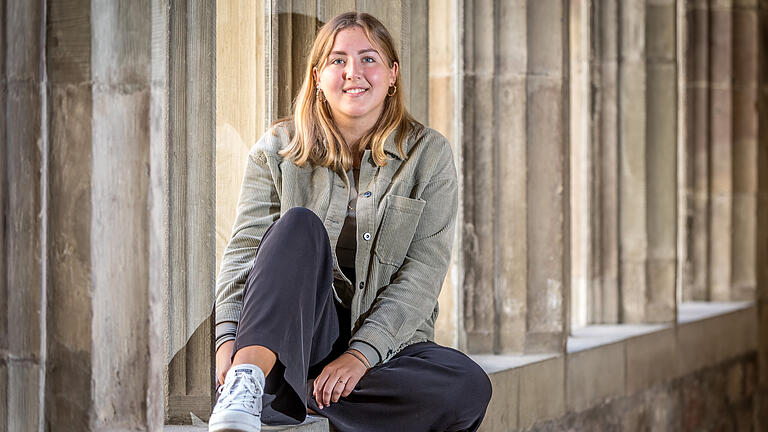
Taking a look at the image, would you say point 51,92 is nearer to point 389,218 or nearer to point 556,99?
point 389,218

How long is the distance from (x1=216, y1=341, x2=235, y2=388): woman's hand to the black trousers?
109 mm

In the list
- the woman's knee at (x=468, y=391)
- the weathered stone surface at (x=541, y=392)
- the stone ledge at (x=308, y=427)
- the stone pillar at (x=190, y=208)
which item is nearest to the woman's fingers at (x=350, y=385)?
the stone ledge at (x=308, y=427)

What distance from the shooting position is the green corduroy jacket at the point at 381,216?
2578mm

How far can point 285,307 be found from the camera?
2.23m

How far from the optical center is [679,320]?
5.37 metres

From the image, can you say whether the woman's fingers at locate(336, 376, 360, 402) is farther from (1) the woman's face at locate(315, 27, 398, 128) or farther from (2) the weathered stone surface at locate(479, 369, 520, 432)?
(2) the weathered stone surface at locate(479, 369, 520, 432)

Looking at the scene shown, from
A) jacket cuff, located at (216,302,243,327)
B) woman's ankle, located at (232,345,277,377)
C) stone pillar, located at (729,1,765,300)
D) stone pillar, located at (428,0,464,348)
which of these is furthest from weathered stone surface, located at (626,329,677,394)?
woman's ankle, located at (232,345,277,377)

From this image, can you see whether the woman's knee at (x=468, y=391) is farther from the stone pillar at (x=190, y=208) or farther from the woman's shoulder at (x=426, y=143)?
the stone pillar at (x=190, y=208)

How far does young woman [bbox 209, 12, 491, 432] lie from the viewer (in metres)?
2.30

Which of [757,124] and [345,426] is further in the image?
[757,124]

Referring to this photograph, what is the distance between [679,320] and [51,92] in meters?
3.85

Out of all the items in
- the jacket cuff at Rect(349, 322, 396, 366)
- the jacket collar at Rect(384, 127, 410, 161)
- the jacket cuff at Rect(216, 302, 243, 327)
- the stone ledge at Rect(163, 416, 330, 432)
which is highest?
the jacket collar at Rect(384, 127, 410, 161)

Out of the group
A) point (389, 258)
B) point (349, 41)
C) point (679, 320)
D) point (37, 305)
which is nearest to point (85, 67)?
point (37, 305)

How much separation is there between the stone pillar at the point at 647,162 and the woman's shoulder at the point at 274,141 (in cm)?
A: 267
